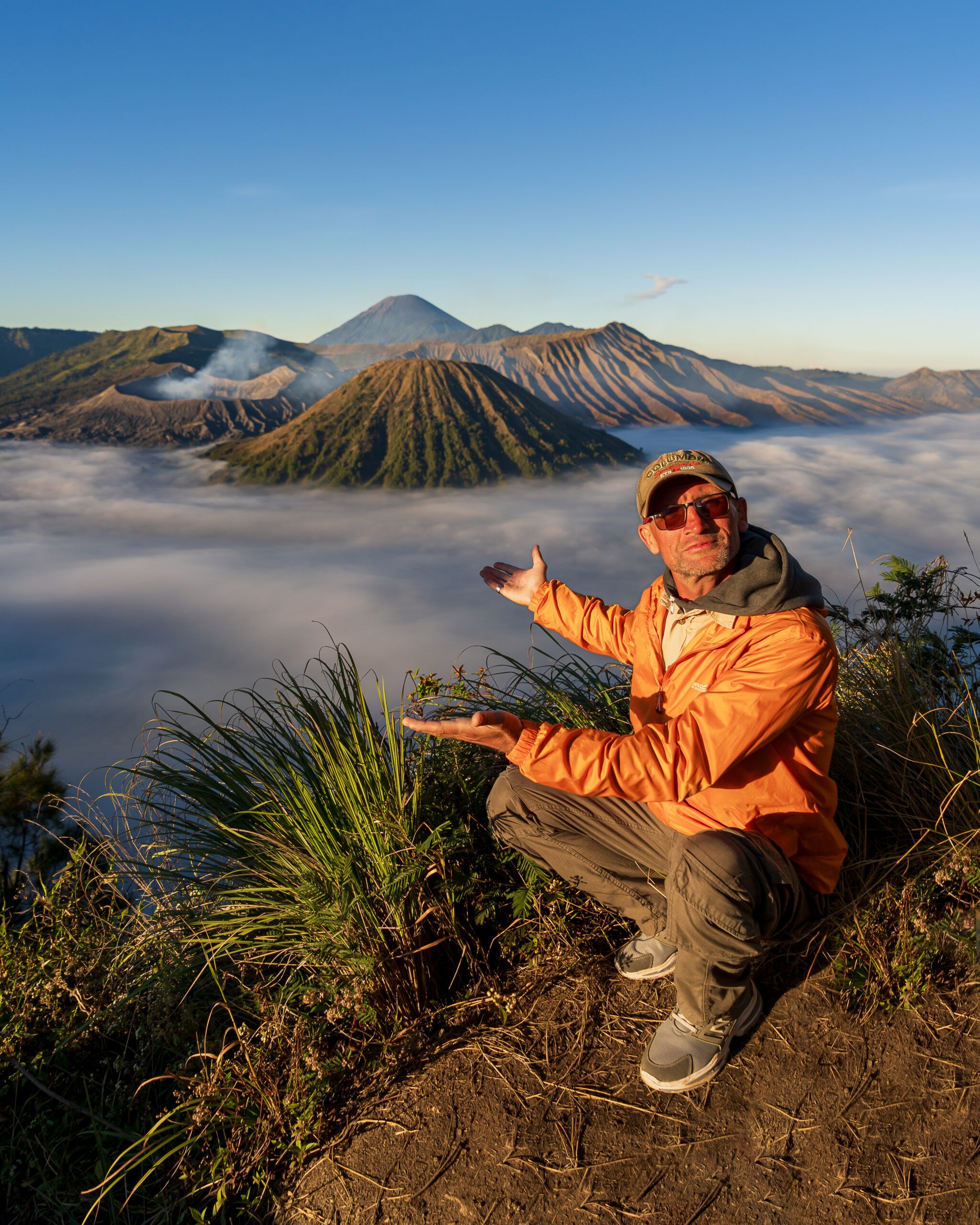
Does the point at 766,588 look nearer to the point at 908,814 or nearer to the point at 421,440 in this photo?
the point at 908,814

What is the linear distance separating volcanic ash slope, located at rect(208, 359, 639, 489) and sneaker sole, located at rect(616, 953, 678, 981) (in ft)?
422

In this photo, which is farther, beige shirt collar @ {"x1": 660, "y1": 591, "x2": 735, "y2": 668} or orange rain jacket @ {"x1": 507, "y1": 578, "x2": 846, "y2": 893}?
beige shirt collar @ {"x1": 660, "y1": 591, "x2": 735, "y2": 668}

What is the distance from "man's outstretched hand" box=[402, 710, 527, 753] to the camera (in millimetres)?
1812

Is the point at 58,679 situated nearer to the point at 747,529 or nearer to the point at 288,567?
the point at 288,567

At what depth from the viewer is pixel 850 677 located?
3072 mm

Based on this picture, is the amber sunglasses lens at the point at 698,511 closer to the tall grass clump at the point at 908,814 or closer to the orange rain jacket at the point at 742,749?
the orange rain jacket at the point at 742,749

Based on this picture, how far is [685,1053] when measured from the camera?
1.87 meters

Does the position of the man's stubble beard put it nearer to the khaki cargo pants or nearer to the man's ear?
the man's ear

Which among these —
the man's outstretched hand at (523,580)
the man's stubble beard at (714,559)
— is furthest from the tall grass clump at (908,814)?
the man's outstretched hand at (523,580)

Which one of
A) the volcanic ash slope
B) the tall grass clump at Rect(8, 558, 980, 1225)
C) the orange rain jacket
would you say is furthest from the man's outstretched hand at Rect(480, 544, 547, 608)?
the volcanic ash slope

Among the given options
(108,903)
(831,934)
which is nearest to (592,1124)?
(831,934)

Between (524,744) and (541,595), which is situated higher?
(541,595)

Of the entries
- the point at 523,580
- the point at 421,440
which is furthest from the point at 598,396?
the point at 523,580

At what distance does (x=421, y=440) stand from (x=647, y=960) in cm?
13121
